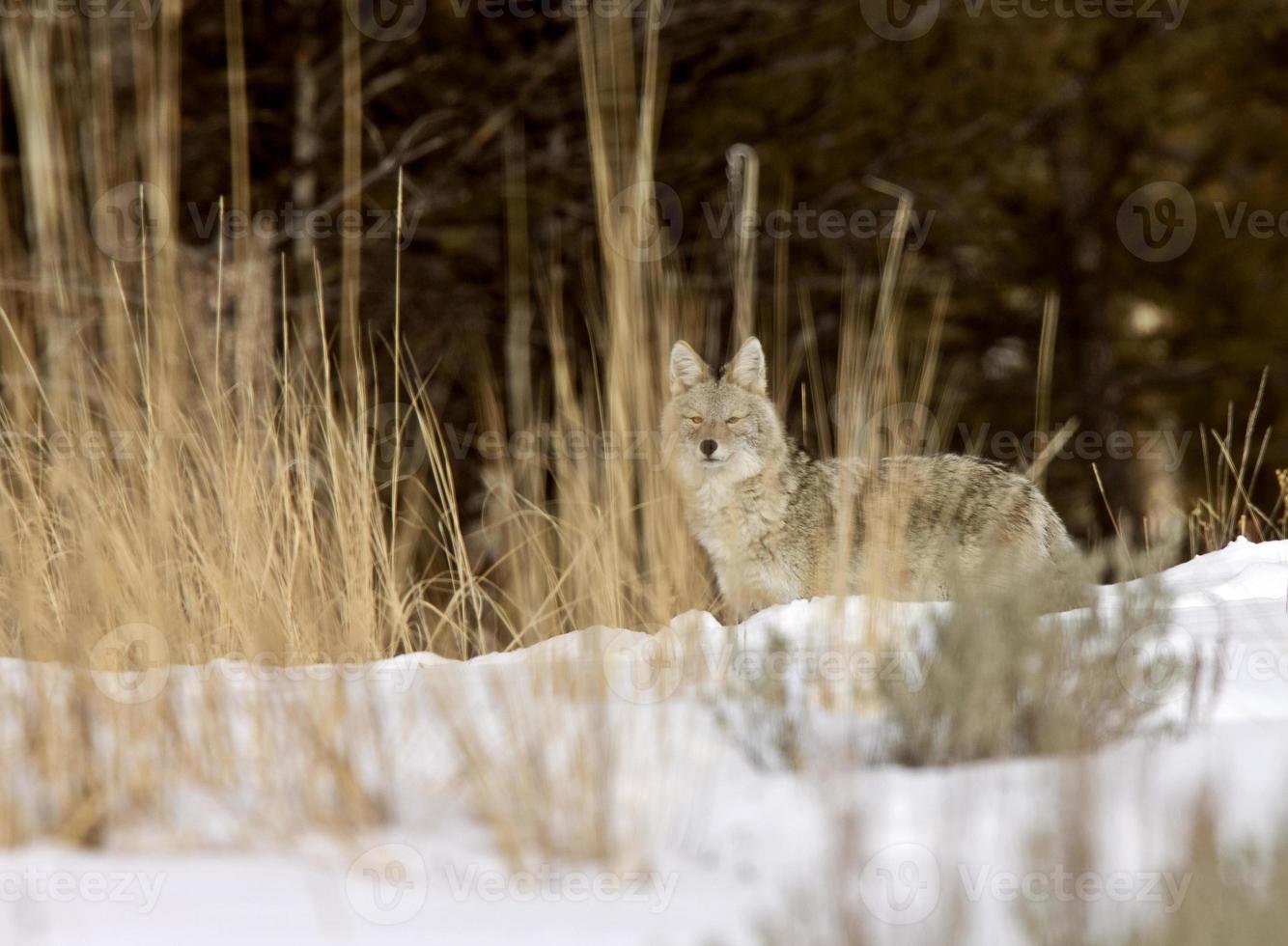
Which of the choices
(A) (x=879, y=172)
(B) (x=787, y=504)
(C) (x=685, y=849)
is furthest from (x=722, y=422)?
(A) (x=879, y=172)

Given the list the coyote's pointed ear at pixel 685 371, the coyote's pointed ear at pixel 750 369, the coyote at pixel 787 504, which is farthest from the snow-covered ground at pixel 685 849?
the coyote's pointed ear at pixel 685 371

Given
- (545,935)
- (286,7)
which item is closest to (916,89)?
(286,7)

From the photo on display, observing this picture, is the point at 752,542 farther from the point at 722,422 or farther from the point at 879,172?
the point at 879,172

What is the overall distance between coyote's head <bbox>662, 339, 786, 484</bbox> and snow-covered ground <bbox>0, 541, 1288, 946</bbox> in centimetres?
313

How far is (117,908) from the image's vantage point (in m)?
2.49

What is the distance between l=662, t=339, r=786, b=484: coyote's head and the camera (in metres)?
6.32

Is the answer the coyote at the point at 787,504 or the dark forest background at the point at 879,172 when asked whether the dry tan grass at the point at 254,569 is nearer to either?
the coyote at the point at 787,504

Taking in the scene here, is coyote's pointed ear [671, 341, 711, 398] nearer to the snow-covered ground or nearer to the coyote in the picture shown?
the coyote

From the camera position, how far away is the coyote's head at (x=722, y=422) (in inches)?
249

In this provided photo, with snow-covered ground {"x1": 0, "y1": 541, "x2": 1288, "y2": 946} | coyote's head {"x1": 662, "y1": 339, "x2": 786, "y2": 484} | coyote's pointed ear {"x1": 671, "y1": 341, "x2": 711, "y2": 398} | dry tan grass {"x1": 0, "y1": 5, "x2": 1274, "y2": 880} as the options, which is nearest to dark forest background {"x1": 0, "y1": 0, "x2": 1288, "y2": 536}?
coyote's pointed ear {"x1": 671, "y1": 341, "x2": 711, "y2": 398}

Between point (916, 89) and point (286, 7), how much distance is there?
200 inches

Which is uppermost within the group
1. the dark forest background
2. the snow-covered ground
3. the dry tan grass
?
the dark forest background

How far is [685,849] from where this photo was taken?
2.71 m

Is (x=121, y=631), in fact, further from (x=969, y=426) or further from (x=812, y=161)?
(x=969, y=426)
